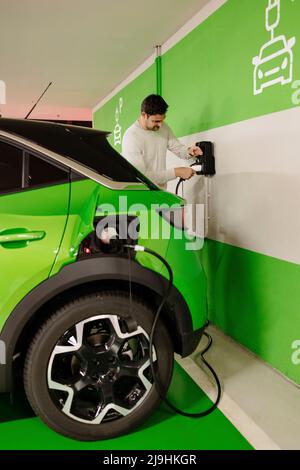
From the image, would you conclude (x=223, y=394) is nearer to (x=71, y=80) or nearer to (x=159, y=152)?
(x=159, y=152)

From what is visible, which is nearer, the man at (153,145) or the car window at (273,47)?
the car window at (273,47)

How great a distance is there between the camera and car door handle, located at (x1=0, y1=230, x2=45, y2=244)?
183 cm

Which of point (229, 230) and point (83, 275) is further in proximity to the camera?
point (229, 230)

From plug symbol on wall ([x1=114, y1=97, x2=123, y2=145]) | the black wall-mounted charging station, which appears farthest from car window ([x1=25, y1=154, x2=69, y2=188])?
plug symbol on wall ([x1=114, y1=97, x2=123, y2=145])

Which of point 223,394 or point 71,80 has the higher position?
point 71,80

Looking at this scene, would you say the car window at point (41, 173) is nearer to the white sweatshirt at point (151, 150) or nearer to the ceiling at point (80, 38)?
the white sweatshirt at point (151, 150)

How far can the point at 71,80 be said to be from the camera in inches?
261

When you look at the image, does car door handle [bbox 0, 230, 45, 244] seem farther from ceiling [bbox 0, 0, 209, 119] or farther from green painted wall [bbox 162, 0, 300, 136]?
ceiling [bbox 0, 0, 209, 119]

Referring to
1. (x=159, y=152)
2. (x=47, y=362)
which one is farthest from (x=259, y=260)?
(x=47, y=362)

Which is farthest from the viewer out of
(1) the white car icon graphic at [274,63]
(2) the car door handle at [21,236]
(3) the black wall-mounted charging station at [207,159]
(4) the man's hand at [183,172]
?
(3) the black wall-mounted charging station at [207,159]

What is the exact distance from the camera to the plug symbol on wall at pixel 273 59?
7.89 feet

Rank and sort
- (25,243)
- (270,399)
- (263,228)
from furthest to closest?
(263,228) → (270,399) → (25,243)

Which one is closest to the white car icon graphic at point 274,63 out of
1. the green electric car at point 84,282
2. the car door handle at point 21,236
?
the green electric car at point 84,282

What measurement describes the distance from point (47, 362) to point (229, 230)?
1807 millimetres
